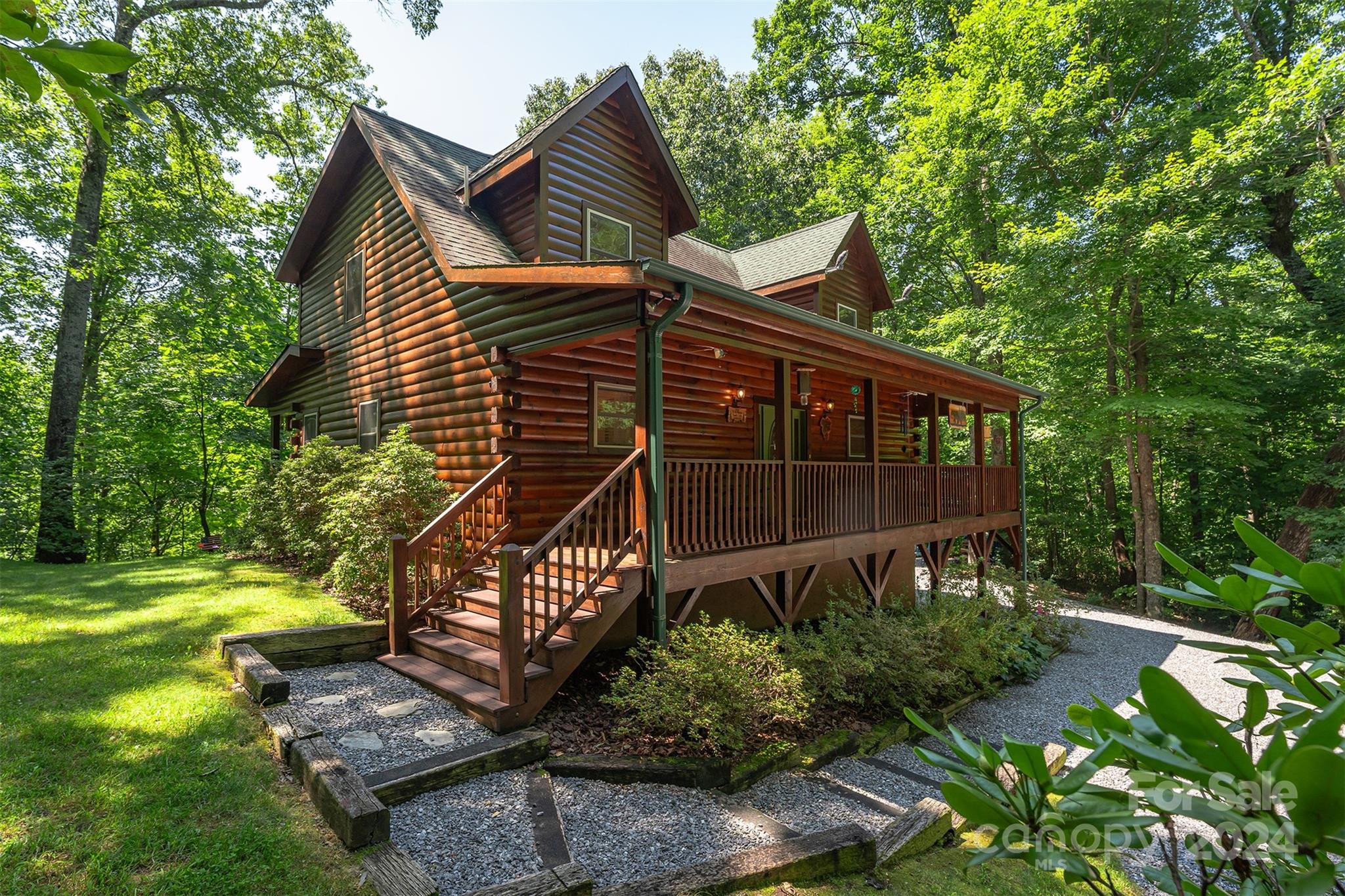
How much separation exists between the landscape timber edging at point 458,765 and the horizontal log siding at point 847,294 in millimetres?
11306

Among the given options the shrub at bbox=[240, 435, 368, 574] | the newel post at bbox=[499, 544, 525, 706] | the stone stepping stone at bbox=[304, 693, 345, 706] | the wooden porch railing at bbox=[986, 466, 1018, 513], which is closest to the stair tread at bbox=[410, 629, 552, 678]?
the newel post at bbox=[499, 544, 525, 706]

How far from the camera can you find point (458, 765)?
423cm

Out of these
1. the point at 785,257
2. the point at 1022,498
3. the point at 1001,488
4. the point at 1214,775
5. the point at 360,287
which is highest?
the point at 785,257

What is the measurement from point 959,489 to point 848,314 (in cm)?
546

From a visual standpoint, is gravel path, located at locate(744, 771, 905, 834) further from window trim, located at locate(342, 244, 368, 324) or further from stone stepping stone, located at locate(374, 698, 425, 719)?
window trim, located at locate(342, 244, 368, 324)

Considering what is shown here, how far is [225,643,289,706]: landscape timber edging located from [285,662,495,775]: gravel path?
44cm

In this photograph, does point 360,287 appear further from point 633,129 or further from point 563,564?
point 563,564

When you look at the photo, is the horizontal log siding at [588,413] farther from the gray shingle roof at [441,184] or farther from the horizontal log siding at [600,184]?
the horizontal log siding at [600,184]

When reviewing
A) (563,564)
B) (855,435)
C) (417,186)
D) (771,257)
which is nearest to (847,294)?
(771,257)

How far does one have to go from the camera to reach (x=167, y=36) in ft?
46.9

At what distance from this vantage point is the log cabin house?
18.8ft

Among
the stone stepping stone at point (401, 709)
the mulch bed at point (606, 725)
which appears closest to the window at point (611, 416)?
the mulch bed at point (606, 725)

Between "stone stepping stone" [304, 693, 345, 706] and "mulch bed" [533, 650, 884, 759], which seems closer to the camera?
"mulch bed" [533, 650, 884, 759]

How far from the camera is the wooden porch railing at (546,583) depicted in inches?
191
